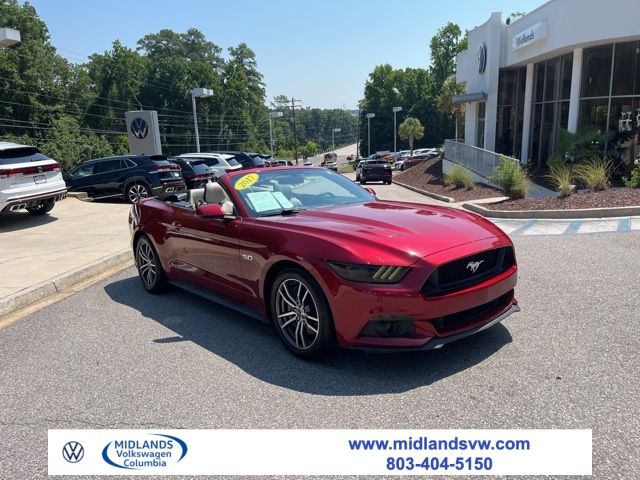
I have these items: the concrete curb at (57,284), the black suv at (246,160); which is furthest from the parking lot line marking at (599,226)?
the black suv at (246,160)

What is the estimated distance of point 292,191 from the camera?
5109 mm

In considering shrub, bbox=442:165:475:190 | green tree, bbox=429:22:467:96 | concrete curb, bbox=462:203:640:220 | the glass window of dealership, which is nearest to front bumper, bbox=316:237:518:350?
concrete curb, bbox=462:203:640:220

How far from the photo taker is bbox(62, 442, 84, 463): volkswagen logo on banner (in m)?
2.99

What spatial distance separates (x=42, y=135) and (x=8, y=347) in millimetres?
53809

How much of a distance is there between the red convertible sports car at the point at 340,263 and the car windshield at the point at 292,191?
0.01 metres

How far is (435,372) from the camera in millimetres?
3756

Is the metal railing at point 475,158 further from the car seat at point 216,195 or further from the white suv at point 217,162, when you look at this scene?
the car seat at point 216,195

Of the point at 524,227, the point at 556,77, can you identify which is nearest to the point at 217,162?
the point at 524,227

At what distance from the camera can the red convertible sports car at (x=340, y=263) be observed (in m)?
3.56

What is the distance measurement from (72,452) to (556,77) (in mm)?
23105

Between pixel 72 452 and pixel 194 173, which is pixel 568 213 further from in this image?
pixel 194 173


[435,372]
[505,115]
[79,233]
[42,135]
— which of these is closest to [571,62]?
[505,115]

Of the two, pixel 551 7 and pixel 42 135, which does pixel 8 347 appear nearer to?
pixel 551 7

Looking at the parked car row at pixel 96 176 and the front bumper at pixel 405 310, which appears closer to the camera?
the front bumper at pixel 405 310
